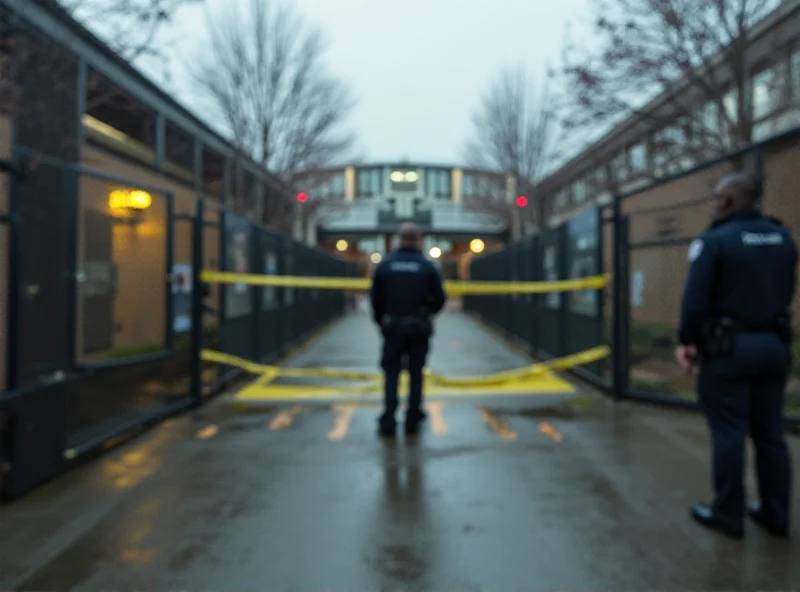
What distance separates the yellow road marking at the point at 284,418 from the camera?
20.1 ft

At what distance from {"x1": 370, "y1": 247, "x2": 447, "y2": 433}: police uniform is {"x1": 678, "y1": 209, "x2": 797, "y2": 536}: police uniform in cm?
260

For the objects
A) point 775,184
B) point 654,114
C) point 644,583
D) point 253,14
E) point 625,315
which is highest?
point 253,14

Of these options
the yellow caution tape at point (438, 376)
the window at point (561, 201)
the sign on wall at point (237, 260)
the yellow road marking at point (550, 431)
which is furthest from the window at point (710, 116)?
the window at point (561, 201)

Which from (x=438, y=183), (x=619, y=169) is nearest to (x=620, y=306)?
(x=619, y=169)

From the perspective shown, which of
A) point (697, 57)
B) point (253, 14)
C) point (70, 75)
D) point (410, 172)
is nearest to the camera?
point (697, 57)

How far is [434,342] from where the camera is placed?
574 inches

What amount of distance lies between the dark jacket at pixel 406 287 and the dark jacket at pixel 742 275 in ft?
8.68

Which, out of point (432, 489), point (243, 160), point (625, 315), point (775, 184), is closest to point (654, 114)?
point (775, 184)

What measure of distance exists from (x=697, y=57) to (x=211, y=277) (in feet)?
20.8

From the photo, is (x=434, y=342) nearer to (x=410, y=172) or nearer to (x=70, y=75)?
(x=70, y=75)

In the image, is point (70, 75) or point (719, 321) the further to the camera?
point (70, 75)

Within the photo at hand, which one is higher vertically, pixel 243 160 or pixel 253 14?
pixel 253 14

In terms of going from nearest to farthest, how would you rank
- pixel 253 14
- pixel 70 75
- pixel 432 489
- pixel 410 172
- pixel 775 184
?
pixel 432 489, pixel 775 184, pixel 70 75, pixel 253 14, pixel 410 172

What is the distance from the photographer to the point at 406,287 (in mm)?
5695
